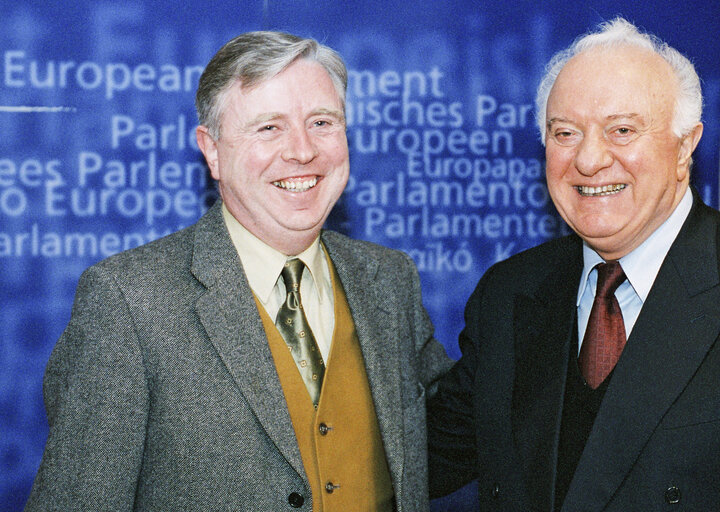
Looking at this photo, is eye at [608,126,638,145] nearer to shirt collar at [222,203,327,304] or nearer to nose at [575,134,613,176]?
nose at [575,134,613,176]

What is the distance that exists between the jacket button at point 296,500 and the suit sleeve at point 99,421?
342 mm

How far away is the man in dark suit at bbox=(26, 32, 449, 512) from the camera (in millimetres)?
1574

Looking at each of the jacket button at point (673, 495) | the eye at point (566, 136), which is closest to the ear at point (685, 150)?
the eye at point (566, 136)

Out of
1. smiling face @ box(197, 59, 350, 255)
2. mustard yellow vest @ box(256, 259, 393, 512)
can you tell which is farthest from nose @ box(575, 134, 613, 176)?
mustard yellow vest @ box(256, 259, 393, 512)

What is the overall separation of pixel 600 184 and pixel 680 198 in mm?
212

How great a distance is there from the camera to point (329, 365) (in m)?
1.77

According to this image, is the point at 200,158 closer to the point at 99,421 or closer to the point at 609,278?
the point at 99,421

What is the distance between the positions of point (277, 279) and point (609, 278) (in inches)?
32.5

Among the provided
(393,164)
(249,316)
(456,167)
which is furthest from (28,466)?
(456,167)

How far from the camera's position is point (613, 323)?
1.77 meters

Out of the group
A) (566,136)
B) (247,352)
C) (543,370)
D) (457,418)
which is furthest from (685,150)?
(247,352)

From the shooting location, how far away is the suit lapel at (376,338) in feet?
5.89

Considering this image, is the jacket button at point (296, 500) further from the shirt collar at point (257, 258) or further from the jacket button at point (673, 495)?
the jacket button at point (673, 495)

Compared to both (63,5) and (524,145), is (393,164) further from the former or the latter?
(63,5)
